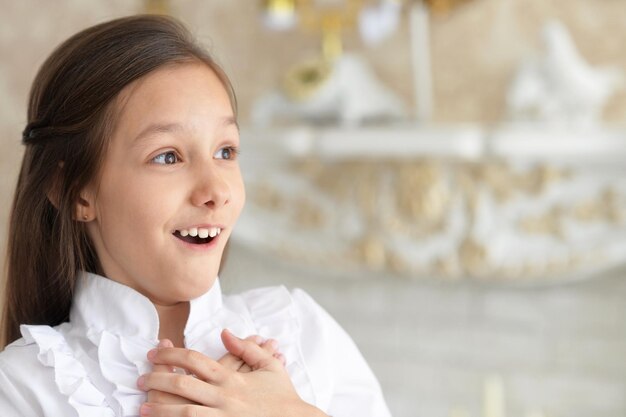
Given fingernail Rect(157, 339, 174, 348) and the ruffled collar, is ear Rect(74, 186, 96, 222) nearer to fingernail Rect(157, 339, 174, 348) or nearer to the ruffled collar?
the ruffled collar

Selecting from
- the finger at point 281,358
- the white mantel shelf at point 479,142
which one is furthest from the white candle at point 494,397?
the finger at point 281,358

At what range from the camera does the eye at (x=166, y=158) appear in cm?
116

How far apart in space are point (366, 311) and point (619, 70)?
3.42ft

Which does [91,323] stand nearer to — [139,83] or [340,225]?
[139,83]

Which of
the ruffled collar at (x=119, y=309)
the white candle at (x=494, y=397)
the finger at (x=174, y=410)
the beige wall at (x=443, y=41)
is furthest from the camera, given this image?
the white candle at (x=494, y=397)

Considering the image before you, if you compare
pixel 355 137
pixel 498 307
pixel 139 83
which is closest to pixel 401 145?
pixel 355 137

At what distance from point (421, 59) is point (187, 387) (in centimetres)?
191

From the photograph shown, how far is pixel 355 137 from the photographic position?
2723 millimetres

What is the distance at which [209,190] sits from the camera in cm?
114

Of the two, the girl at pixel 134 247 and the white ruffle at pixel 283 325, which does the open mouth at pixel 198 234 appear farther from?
the white ruffle at pixel 283 325

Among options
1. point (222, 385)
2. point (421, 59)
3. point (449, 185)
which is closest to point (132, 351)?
point (222, 385)

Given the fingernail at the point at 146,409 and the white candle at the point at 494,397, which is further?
the white candle at the point at 494,397

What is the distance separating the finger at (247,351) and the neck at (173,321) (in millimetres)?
79

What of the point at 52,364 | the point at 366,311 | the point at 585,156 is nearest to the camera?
the point at 52,364
